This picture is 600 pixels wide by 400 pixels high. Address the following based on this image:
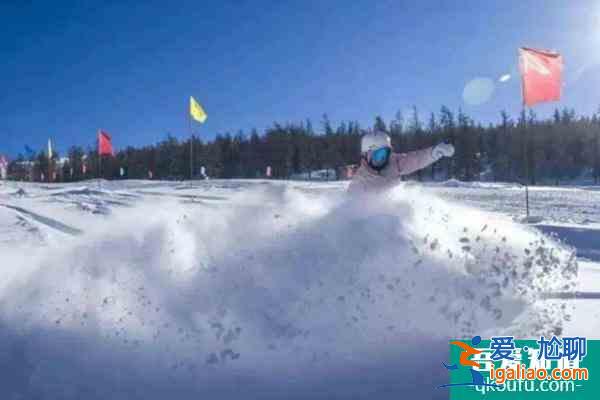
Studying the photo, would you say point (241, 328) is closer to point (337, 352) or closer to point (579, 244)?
point (337, 352)

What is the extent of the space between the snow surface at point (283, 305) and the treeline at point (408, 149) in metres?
54.3

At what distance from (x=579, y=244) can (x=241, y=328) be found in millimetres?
8445

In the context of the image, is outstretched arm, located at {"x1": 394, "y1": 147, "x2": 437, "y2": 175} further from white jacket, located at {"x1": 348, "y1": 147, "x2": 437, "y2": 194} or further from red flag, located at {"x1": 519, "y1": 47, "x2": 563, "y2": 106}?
red flag, located at {"x1": 519, "y1": 47, "x2": 563, "y2": 106}

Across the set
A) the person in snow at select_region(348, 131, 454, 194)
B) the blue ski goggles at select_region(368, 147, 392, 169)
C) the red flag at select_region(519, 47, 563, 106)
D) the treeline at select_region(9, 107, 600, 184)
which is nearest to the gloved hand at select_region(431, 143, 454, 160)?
the person in snow at select_region(348, 131, 454, 194)

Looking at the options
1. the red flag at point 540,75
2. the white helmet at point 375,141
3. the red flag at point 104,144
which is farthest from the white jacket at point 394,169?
the red flag at point 104,144

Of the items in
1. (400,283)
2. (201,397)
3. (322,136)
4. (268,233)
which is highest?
(322,136)

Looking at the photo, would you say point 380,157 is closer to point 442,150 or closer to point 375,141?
point 375,141

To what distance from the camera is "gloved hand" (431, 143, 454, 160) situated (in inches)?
239

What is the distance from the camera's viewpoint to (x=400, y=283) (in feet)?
12.9

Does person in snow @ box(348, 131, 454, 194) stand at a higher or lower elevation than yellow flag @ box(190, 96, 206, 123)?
lower

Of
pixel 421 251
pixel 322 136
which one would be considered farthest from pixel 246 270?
pixel 322 136

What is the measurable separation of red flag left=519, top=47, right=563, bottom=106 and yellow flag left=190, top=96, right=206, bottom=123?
1757 centimetres

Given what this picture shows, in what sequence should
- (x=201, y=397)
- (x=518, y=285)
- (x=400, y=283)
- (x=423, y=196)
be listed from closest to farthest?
(x=201, y=397), (x=400, y=283), (x=518, y=285), (x=423, y=196)

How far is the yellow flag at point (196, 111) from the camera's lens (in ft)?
89.1
